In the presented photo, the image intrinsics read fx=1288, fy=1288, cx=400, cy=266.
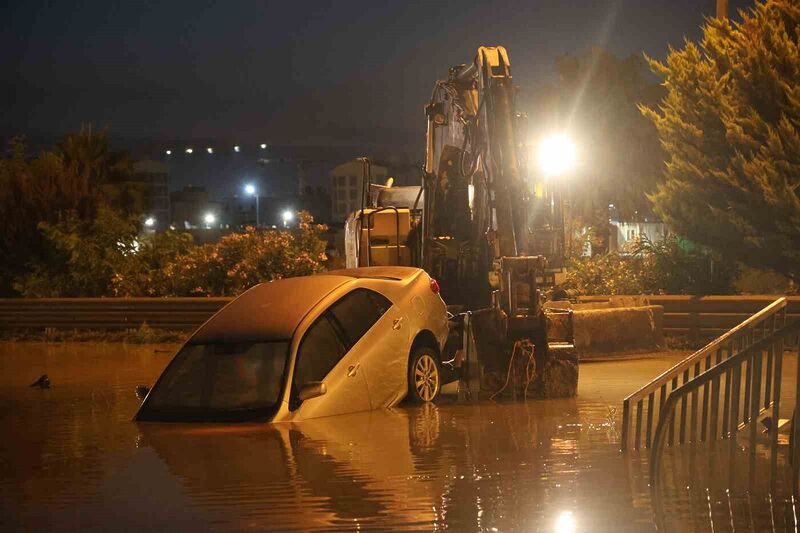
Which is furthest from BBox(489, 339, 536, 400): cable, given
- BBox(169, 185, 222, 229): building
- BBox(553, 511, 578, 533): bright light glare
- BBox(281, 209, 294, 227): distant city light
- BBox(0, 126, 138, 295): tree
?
BBox(169, 185, 222, 229): building

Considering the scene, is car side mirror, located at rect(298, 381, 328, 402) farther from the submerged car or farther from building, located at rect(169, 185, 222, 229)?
building, located at rect(169, 185, 222, 229)

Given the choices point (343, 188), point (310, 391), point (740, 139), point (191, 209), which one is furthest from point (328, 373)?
point (191, 209)

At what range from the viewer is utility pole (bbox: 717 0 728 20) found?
25.1 meters

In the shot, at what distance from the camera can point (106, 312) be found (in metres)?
26.6

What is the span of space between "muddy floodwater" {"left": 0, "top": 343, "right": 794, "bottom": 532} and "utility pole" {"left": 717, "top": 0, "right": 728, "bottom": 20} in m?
12.3

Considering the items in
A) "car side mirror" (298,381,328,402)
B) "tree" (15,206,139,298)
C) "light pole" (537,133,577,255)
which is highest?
"light pole" (537,133,577,255)

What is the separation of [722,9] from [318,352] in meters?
15.6

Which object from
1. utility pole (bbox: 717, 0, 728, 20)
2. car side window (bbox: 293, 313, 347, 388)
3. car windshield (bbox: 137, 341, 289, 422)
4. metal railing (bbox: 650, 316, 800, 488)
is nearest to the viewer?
metal railing (bbox: 650, 316, 800, 488)

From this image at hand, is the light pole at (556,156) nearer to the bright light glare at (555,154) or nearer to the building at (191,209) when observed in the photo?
the bright light glare at (555,154)

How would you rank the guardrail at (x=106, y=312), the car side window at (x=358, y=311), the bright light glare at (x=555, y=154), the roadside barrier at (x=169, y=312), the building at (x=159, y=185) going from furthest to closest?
the building at (x=159, y=185) < the guardrail at (x=106, y=312) < the roadside barrier at (x=169, y=312) < the bright light glare at (x=555, y=154) < the car side window at (x=358, y=311)

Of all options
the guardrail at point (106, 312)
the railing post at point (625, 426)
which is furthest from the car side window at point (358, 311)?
the guardrail at point (106, 312)

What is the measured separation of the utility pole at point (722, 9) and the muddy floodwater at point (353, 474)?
483 inches

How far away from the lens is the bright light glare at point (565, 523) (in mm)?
8000

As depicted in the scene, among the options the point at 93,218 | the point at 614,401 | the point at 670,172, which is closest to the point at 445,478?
the point at 614,401
